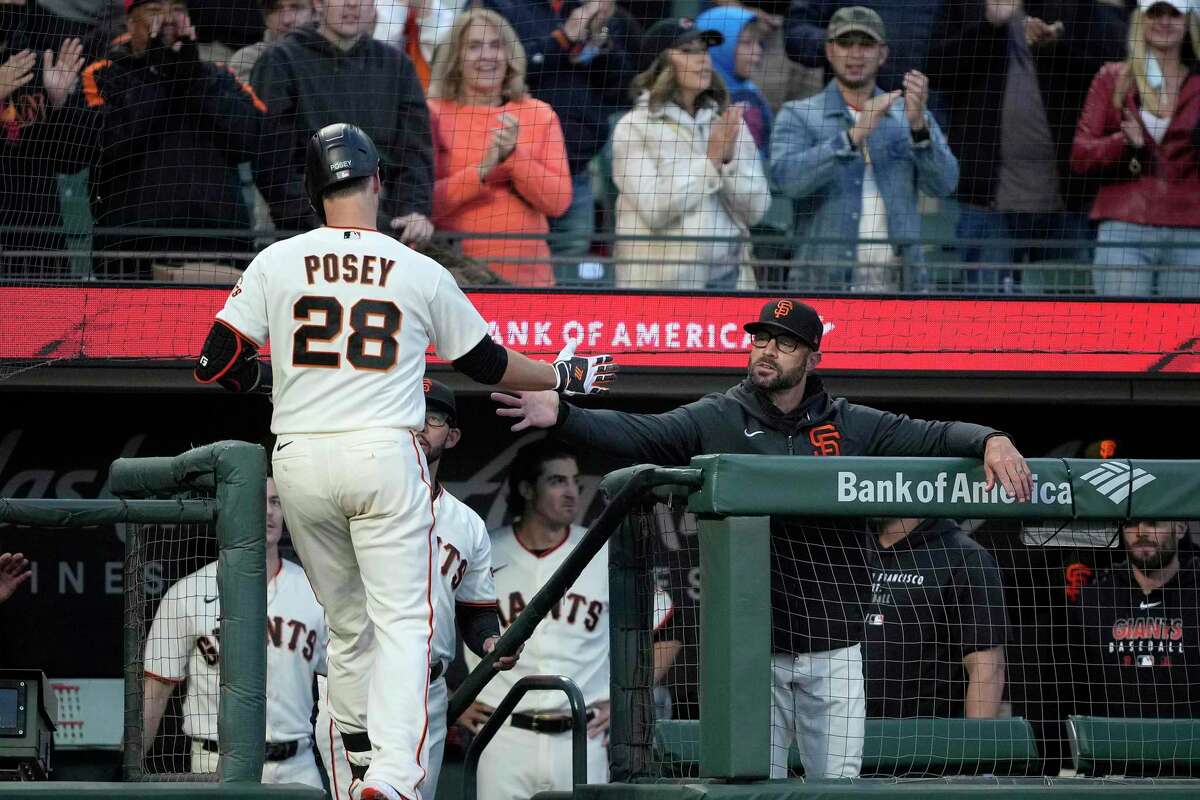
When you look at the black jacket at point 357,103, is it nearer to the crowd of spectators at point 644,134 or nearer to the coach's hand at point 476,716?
the crowd of spectators at point 644,134

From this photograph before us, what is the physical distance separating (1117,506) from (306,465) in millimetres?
1940

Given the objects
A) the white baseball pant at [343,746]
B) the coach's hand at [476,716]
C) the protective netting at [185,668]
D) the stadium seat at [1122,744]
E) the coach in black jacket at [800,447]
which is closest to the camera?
the coach in black jacket at [800,447]

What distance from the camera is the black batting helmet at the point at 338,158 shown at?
12.7 ft

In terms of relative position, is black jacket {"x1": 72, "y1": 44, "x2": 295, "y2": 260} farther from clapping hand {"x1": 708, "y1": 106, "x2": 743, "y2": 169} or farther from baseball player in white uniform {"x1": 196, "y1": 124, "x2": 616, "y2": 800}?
baseball player in white uniform {"x1": 196, "y1": 124, "x2": 616, "y2": 800}

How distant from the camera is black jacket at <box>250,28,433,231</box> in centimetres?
717

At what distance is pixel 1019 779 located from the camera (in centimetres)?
416

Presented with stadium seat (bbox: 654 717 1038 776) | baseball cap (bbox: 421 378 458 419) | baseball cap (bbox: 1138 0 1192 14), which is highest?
baseball cap (bbox: 1138 0 1192 14)

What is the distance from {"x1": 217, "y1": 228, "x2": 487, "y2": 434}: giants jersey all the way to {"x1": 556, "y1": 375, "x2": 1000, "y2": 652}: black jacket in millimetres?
870

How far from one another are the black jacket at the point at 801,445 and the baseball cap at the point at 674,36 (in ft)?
9.45

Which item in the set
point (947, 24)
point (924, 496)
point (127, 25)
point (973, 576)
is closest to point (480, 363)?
point (924, 496)

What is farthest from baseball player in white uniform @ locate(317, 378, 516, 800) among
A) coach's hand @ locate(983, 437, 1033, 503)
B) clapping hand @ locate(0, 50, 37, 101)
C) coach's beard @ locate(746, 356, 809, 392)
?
clapping hand @ locate(0, 50, 37, 101)

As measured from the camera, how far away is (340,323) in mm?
3771

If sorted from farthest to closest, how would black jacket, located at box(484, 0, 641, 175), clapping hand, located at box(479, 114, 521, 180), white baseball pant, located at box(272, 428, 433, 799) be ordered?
A: 1. black jacket, located at box(484, 0, 641, 175)
2. clapping hand, located at box(479, 114, 521, 180)
3. white baseball pant, located at box(272, 428, 433, 799)

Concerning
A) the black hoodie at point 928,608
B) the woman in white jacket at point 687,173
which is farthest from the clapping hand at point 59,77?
the black hoodie at point 928,608
